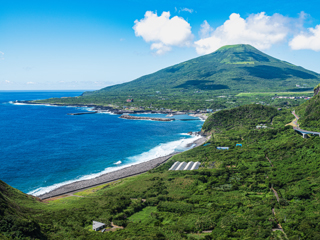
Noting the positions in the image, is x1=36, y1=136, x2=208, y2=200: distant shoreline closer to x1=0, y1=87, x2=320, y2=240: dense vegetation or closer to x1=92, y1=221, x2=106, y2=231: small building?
x1=0, y1=87, x2=320, y2=240: dense vegetation

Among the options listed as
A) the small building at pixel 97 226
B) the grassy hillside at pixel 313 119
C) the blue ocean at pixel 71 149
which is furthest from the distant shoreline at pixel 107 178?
the grassy hillside at pixel 313 119

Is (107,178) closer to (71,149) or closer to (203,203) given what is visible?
(203,203)

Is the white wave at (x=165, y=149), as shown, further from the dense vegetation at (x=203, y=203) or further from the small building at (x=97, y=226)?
the small building at (x=97, y=226)

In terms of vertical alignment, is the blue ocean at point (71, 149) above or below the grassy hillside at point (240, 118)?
below

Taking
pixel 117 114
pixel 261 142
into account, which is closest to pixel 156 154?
pixel 261 142

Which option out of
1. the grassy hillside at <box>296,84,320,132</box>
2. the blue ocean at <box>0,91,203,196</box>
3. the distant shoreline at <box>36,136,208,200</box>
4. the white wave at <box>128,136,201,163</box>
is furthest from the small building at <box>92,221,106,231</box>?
the grassy hillside at <box>296,84,320,132</box>
